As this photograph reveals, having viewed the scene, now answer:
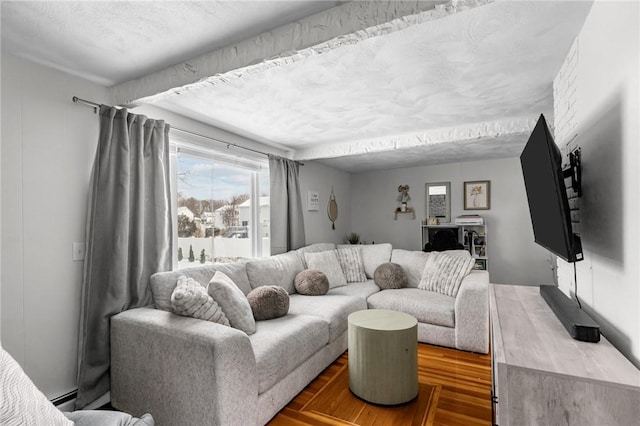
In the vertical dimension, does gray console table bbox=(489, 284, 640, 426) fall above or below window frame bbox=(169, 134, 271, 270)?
below

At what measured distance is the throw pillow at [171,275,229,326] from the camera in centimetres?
203

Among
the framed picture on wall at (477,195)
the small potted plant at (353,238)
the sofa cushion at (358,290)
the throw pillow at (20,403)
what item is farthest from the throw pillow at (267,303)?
the framed picture on wall at (477,195)

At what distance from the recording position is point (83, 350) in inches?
82.4

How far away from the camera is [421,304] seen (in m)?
3.23

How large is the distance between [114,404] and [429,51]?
9.86ft

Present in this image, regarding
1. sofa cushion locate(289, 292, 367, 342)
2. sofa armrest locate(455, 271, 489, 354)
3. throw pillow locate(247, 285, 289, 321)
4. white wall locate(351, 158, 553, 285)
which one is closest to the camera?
throw pillow locate(247, 285, 289, 321)

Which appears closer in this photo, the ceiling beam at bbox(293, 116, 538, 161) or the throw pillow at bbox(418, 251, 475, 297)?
the ceiling beam at bbox(293, 116, 538, 161)

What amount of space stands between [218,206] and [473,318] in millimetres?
2710

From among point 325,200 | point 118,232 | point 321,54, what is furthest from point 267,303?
point 325,200

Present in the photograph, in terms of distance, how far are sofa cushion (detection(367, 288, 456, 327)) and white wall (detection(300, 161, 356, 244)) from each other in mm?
1666

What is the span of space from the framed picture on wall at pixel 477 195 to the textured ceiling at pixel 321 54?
213cm

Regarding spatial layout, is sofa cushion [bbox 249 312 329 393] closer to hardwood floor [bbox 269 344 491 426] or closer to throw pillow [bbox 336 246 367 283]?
hardwood floor [bbox 269 344 491 426]

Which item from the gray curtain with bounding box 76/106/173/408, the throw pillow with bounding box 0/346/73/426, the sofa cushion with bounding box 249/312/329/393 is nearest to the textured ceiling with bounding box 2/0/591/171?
the gray curtain with bounding box 76/106/173/408

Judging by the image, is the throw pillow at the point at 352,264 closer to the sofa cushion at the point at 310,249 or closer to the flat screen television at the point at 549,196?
the sofa cushion at the point at 310,249
